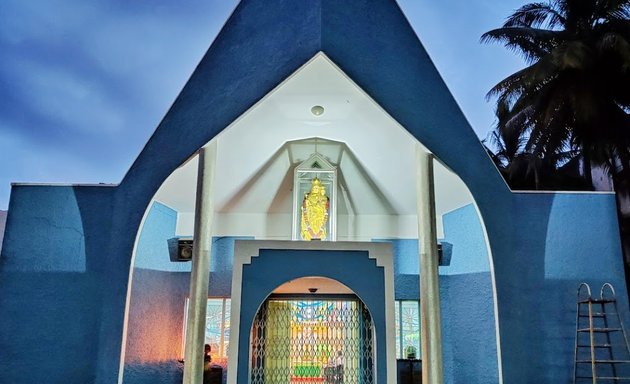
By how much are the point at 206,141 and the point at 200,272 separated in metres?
1.73

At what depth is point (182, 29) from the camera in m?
50.8

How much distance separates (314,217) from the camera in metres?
9.41

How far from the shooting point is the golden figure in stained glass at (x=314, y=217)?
30.9 feet

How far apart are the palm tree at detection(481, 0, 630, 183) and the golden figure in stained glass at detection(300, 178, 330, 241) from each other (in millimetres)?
6156

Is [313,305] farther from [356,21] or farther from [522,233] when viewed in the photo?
[356,21]

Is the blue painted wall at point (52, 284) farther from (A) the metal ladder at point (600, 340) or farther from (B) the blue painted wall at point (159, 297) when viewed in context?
(A) the metal ladder at point (600, 340)

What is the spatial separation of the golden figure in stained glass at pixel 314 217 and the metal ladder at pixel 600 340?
412cm

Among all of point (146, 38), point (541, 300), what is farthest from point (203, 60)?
point (146, 38)

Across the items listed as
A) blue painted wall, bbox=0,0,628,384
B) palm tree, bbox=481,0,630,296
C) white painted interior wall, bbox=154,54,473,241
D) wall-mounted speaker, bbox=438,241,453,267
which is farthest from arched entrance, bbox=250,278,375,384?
palm tree, bbox=481,0,630,296

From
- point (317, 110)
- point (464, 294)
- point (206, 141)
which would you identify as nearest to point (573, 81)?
point (464, 294)

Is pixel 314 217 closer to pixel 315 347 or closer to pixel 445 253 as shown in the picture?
pixel 315 347

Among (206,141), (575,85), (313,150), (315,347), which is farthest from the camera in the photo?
(575,85)

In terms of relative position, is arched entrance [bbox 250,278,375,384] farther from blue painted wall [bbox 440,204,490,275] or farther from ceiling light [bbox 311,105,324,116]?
ceiling light [bbox 311,105,324,116]

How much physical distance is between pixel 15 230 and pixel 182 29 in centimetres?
4702
